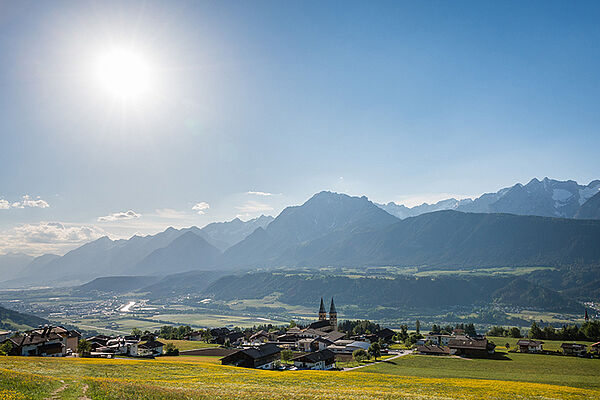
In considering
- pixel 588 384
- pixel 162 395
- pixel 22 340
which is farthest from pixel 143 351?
pixel 588 384

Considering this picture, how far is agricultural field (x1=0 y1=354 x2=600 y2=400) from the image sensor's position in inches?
1213

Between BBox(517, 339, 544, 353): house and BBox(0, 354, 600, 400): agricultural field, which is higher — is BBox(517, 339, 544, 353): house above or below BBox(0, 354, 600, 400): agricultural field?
below

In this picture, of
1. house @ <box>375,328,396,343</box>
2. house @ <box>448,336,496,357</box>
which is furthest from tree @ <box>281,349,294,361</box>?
house @ <box>375,328,396,343</box>

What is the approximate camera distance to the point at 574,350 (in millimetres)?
99188

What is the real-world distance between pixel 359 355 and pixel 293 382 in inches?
1987

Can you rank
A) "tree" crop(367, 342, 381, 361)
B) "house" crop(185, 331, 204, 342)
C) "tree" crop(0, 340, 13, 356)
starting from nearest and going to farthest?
"tree" crop(0, 340, 13, 356), "tree" crop(367, 342, 381, 361), "house" crop(185, 331, 204, 342)

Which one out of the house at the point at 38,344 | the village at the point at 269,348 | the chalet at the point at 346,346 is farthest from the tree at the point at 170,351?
the chalet at the point at 346,346

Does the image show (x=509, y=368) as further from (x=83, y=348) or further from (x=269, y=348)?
(x=83, y=348)

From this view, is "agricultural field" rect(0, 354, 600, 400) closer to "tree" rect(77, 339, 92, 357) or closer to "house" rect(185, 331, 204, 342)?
"tree" rect(77, 339, 92, 357)

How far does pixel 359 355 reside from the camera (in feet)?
312

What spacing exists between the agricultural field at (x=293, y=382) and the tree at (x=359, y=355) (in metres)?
7.33

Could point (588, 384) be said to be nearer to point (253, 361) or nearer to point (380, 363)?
point (380, 363)

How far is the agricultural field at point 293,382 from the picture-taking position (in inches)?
1213

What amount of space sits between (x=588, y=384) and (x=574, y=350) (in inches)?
2025
